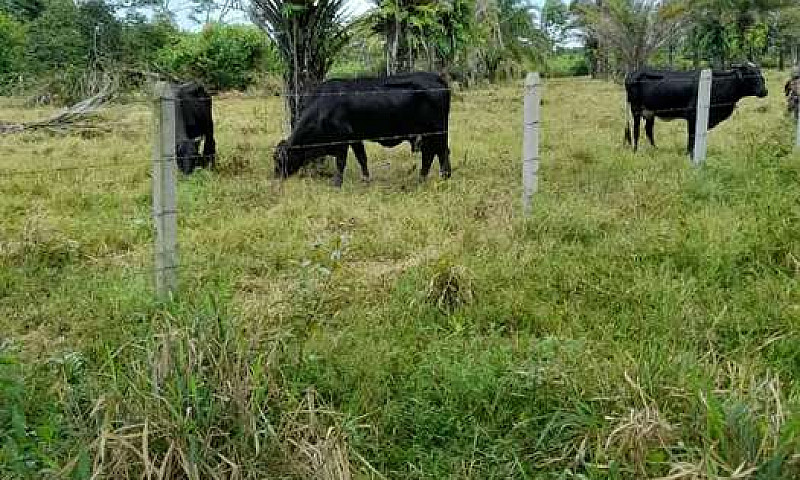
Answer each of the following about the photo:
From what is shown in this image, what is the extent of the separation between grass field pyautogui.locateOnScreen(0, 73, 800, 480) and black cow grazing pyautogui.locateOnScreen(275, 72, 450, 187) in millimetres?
1120

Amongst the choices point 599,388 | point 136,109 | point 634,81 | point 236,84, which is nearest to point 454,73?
point 236,84

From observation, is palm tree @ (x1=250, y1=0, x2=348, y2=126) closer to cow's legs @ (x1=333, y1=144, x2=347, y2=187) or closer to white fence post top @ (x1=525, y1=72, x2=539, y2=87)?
cow's legs @ (x1=333, y1=144, x2=347, y2=187)

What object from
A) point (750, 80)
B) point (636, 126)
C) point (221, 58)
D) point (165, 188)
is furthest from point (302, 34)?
point (221, 58)

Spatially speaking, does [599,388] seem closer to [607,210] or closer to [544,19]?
[607,210]

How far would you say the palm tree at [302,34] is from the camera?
8406 mm

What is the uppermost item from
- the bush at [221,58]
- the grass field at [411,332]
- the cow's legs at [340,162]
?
the bush at [221,58]

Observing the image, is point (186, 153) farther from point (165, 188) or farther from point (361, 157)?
point (165, 188)

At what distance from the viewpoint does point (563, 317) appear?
12.3 feet

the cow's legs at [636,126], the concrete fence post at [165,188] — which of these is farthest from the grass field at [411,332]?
the cow's legs at [636,126]

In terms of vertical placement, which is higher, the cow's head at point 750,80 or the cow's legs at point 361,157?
the cow's head at point 750,80

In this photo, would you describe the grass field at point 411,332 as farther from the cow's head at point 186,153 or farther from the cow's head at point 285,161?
the cow's head at point 186,153

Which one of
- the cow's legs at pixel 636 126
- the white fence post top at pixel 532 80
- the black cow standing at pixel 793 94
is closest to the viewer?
the white fence post top at pixel 532 80

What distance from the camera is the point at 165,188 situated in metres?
3.79

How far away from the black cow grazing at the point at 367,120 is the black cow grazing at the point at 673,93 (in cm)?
314
